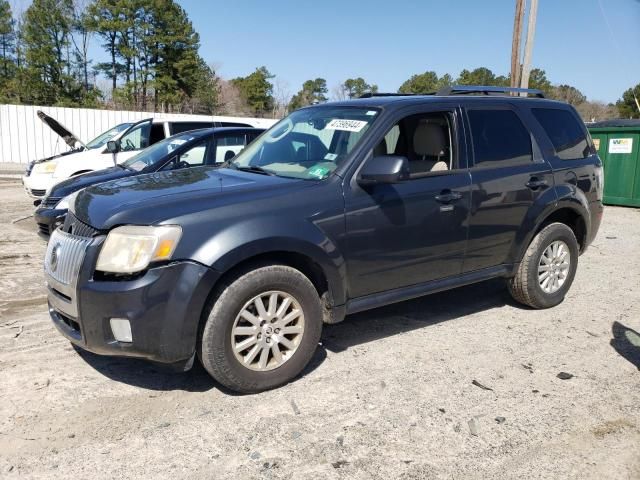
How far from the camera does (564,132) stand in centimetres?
548

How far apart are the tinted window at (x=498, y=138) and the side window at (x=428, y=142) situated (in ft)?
0.76

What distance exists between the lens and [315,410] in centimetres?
349

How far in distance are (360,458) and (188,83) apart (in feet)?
161

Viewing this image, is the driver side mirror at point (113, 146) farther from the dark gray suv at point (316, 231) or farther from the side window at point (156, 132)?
the dark gray suv at point (316, 231)

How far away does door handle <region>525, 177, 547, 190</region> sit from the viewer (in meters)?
4.98

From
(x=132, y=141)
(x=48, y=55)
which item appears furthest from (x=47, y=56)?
(x=132, y=141)

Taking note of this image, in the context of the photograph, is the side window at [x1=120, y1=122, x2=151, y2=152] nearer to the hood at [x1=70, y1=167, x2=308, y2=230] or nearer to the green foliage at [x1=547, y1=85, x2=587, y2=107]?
the hood at [x1=70, y1=167, x2=308, y2=230]

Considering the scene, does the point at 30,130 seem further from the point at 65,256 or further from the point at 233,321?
the point at 233,321

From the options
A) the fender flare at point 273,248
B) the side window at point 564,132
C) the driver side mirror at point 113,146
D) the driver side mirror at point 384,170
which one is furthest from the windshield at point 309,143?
the driver side mirror at point 113,146

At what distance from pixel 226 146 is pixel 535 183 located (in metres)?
4.67

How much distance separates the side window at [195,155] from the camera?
7828mm

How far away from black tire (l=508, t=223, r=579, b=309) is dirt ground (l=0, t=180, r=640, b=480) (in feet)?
0.64

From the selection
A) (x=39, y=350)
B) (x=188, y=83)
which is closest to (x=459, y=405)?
(x=39, y=350)

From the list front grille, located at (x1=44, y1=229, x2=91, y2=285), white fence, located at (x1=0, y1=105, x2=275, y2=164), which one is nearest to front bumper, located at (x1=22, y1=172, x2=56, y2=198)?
front grille, located at (x1=44, y1=229, x2=91, y2=285)
